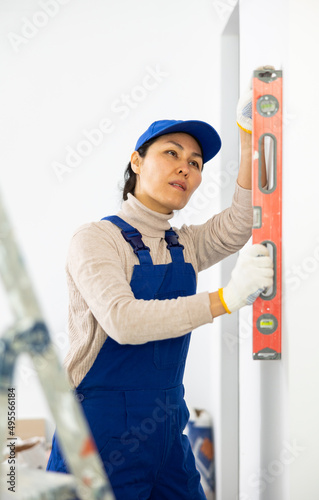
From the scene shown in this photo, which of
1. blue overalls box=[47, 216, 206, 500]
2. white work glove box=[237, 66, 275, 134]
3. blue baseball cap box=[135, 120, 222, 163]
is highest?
white work glove box=[237, 66, 275, 134]

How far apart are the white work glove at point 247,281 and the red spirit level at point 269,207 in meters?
0.07

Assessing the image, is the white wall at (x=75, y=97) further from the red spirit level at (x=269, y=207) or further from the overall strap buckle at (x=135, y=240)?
the red spirit level at (x=269, y=207)

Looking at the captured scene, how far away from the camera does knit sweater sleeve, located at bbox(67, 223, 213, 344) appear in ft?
4.18

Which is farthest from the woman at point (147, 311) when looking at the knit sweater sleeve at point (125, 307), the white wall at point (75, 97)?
the white wall at point (75, 97)

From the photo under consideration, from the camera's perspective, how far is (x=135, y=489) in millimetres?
1427

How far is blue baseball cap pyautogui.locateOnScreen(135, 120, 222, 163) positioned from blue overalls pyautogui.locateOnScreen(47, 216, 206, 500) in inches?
14.0

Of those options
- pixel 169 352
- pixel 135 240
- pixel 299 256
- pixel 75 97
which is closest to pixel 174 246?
pixel 135 240

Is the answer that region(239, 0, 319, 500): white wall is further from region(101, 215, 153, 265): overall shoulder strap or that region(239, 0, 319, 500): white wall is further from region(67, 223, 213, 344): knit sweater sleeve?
region(101, 215, 153, 265): overall shoulder strap

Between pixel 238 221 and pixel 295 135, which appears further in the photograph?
pixel 238 221

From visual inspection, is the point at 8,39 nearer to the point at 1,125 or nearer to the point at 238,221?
the point at 1,125

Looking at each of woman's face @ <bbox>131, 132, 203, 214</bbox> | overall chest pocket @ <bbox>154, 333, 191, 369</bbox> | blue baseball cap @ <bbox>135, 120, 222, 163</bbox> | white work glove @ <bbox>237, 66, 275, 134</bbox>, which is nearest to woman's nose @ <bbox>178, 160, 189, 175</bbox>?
woman's face @ <bbox>131, 132, 203, 214</bbox>

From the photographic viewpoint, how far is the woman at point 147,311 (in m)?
1.31

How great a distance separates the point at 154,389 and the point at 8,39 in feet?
7.59

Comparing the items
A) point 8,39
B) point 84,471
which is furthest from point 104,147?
point 84,471
